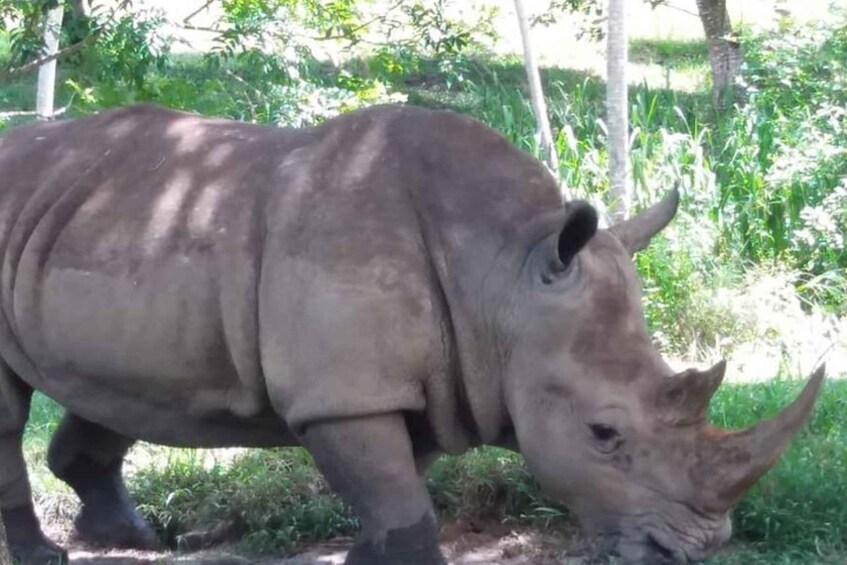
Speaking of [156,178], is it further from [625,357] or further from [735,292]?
[735,292]

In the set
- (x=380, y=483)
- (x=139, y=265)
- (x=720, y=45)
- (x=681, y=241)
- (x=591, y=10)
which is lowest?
(x=681, y=241)

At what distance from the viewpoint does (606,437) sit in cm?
486

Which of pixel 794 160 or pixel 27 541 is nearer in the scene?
pixel 27 541

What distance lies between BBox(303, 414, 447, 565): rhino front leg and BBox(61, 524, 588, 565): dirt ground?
1071 mm

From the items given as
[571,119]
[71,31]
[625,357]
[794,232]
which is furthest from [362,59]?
[625,357]

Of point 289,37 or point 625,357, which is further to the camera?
point 289,37

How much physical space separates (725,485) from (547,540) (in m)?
1.52

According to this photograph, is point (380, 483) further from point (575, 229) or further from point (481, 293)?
point (575, 229)

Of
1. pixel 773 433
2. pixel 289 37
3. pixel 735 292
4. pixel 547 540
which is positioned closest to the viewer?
pixel 773 433

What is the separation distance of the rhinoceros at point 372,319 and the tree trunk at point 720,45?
9127 millimetres

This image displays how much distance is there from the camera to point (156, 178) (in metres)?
5.56

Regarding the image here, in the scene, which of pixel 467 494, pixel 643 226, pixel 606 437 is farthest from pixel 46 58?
pixel 606 437

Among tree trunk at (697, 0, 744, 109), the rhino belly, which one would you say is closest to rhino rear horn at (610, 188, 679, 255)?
the rhino belly

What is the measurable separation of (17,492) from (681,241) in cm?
502
